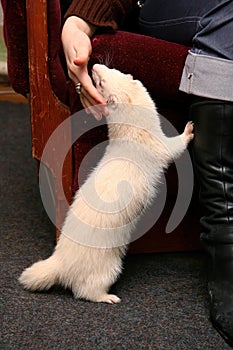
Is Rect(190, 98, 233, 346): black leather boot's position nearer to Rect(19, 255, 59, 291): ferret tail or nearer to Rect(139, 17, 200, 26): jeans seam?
Rect(139, 17, 200, 26): jeans seam

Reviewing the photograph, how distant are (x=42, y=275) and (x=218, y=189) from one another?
15.2 inches

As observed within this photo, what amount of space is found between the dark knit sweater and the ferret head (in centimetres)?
12

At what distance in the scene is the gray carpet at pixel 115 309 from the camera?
1013 mm

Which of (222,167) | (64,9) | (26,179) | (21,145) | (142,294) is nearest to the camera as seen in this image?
(222,167)

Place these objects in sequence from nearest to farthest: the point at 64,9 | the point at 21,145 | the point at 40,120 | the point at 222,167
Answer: the point at 222,167 → the point at 40,120 → the point at 64,9 → the point at 21,145

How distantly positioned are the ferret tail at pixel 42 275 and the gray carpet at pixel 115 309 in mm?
25

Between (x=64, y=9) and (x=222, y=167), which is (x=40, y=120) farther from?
(x=222, y=167)

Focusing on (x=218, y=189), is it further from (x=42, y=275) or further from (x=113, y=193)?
(x=42, y=275)

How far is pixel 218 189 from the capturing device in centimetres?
104

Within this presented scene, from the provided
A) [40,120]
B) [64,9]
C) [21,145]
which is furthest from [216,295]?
[21,145]

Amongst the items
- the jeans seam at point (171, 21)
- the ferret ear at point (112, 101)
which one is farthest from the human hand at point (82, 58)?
the jeans seam at point (171, 21)

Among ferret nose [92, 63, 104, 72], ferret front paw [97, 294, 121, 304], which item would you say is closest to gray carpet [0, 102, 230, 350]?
ferret front paw [97, 294, 121, 304]

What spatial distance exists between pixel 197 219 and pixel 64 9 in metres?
0.63

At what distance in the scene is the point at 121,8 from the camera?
120 cm
